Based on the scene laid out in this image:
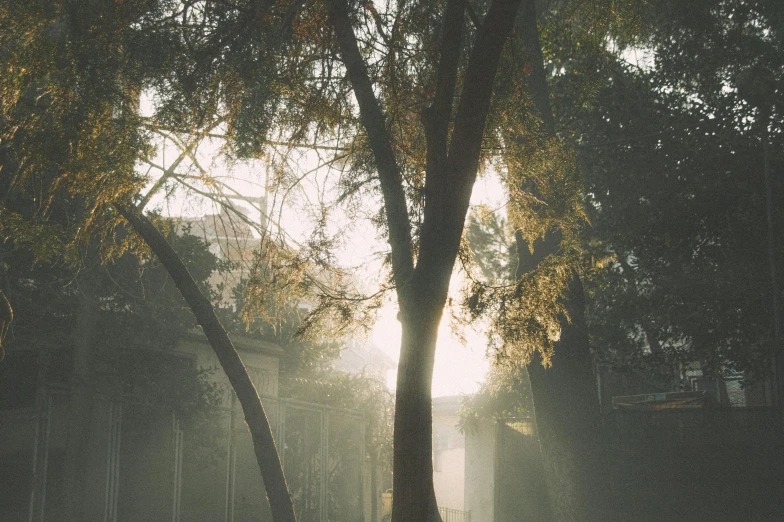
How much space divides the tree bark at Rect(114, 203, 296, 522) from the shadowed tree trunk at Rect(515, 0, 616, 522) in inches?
133

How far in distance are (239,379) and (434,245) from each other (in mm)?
3591

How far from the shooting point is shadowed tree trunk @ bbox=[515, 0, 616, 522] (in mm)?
9047

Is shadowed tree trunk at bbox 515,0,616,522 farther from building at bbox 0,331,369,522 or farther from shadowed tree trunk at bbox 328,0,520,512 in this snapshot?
building at bbox 0,331,369,522

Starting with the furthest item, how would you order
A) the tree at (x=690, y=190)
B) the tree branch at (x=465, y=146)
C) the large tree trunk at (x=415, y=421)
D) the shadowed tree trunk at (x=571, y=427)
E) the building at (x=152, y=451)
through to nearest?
the tree at (x=690, y=190)
the building at (x=152, y=451)
the shadowed tree trunk at (x=571, y=427)
the tree branch at (x=465, y=146)
the large tree trunk at (x=415, y=421)

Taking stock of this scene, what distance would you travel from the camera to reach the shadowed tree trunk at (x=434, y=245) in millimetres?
5367

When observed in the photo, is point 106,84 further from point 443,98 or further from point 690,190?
point 690,190

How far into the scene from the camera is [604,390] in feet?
59.6

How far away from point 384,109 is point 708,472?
676 cm

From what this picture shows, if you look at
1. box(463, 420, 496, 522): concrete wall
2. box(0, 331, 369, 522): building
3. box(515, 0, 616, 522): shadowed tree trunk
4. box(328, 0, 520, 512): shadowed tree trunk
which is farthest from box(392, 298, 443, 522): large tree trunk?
box(463, 420, 496, 522): concrete wall

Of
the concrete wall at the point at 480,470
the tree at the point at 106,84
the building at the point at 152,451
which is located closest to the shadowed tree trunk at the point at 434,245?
the tree at the point at 106,84

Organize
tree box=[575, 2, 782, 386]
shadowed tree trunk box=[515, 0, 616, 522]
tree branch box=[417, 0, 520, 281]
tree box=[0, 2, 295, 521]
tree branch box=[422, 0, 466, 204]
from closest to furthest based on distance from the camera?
1. tree branch box=[417, 0, 520, 281]
2. tree branch box=[422, 0, 466, 204]
3. tree box=[0, 2, 295, 521]
4. shadowed tree trunk box=[515, 0, 616, 522]
5. tree box=[575, 2, 782, 386]

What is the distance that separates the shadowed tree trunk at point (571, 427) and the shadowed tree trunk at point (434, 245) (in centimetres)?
330

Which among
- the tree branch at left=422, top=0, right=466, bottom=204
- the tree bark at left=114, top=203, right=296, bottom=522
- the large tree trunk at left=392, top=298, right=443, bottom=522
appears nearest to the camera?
the large tree trunk at left=392, top=298, right=443, bottom=522

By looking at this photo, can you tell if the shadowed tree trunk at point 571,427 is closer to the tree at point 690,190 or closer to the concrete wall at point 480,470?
the tree at point 690,190
